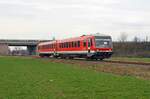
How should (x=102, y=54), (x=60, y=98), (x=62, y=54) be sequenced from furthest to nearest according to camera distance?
(x=62, y=54) < (x=102, y=54) < (x=60, y=98)

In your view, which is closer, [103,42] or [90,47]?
[90,47]

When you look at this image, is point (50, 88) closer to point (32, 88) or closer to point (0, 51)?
point (32, 88)

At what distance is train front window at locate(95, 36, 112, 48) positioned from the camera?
143 feet

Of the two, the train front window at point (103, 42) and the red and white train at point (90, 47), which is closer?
the red and white train at point (90, 47)

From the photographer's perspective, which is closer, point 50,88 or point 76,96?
point 76,96

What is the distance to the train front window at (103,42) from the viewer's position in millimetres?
43625

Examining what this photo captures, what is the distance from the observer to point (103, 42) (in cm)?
4434

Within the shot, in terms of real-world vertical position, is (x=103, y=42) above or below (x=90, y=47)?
above

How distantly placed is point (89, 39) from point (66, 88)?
2917 centimetres

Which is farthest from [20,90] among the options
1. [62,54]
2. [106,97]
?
[62,54]

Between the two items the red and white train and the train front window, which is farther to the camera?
the train front window

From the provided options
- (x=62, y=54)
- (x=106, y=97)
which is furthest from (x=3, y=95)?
(x=62, y=54)

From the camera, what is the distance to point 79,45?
47.4 meters

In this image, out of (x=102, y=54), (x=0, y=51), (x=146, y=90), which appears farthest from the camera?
(x=0, y=51)
